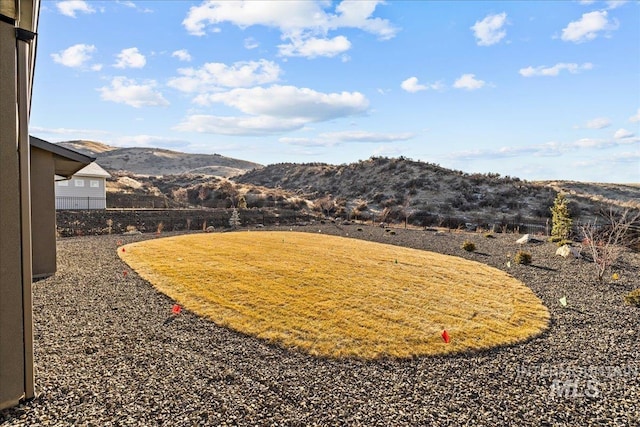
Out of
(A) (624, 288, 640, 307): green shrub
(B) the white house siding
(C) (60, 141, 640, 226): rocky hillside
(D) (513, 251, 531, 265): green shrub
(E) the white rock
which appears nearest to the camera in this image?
(A) (624, 288, 640, 307): green shrub

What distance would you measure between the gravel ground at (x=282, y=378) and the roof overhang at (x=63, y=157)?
14.6 ft

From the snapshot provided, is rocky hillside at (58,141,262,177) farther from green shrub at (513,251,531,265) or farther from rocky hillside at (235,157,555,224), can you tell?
green shrub at (513,251,531,265)

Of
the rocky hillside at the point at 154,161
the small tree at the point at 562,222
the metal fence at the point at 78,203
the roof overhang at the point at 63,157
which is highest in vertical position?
the rocky hillside at the point at 154,161

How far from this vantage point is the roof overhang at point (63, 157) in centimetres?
1009

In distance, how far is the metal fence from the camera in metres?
25.6

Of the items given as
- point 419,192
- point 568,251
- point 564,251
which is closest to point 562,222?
point 564,251

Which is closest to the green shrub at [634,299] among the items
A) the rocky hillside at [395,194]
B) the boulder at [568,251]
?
the boulder at [568,251]

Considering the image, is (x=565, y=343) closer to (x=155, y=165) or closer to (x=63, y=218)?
(x=63, y=218)

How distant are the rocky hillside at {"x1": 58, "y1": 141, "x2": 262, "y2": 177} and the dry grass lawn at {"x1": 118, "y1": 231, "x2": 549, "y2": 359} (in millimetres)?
83561

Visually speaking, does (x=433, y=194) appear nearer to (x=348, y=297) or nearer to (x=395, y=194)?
(x=395, y=194)

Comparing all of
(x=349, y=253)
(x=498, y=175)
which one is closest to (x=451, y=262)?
(x=349, y=253)

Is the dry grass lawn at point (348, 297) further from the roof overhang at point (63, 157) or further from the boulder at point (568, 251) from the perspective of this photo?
the boulder at point (568, 251)

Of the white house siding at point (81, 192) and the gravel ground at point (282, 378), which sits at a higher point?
the white house siding at point (81, 192)

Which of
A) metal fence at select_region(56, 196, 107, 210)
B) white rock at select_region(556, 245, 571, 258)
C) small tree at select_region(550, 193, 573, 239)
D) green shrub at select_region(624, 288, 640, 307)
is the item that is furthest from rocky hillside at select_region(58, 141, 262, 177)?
green shrub at select_region(624, 288, 640, 307)
